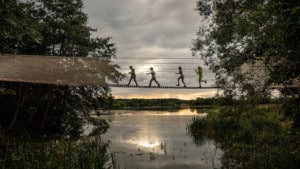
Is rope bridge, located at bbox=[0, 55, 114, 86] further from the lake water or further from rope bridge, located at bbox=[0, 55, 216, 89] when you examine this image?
the lake water

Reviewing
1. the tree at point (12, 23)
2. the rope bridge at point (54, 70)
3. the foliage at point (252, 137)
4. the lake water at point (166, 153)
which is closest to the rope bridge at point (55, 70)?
the rope bridge at point (54, 70)

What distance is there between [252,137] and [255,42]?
455cm

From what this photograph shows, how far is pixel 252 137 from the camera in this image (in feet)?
44.7

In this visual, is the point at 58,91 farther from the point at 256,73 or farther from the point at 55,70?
the point at 256,73

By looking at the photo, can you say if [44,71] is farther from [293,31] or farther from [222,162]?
[293,31]

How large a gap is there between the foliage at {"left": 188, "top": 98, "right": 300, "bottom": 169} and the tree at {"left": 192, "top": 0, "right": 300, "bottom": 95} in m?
0.99

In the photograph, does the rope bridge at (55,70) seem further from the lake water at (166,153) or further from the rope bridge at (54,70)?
the lake water at (166,153)

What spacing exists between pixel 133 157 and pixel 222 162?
10.3 ft

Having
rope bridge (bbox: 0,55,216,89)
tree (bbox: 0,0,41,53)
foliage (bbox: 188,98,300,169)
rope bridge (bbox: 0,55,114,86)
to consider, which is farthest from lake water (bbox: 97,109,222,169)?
tree (bbox: 0,0,41,53)

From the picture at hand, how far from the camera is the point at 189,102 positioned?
235ft

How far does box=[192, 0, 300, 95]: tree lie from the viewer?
686 cm

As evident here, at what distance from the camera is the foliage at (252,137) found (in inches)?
378

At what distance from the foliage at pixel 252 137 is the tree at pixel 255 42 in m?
0.99

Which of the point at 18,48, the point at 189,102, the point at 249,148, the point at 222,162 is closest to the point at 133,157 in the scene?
the point at 222,162
